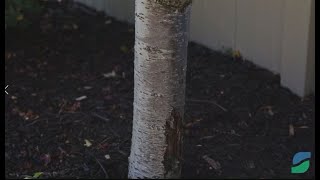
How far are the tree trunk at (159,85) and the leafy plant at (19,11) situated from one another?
7.83ft

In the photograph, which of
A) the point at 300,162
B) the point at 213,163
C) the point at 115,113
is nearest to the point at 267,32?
the point at 115,113

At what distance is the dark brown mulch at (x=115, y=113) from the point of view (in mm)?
3371

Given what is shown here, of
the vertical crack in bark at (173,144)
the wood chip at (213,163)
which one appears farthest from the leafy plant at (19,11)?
the vertical crack in bark at (173,144)

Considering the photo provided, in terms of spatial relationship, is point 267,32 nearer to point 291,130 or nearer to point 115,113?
point 291,130

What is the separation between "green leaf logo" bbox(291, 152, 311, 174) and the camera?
10.7 feet

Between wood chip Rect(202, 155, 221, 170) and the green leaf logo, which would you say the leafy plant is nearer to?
wood chip Rect(202, 155, 221, 170)

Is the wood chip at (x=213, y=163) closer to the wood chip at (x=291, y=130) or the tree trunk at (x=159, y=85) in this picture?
the tree trunk at (x=159, y=85)

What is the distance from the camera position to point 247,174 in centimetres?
319

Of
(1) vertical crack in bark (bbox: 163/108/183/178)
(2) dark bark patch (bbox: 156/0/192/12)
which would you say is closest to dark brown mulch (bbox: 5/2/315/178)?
(1) vertical crack in bark (bbox: 163/108/183/178)

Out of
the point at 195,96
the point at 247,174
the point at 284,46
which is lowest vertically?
the point at 247,174

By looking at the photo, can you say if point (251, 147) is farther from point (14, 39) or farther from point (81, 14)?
point (81, 14)

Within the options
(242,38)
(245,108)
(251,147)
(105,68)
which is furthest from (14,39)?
(251,147)

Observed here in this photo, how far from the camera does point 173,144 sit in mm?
2975

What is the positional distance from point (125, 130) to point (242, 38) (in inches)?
53.3
